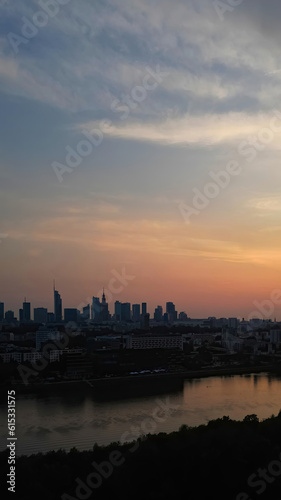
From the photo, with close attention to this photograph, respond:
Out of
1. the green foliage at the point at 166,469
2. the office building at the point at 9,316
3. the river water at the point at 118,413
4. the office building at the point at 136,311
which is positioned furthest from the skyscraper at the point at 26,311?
the green foliage at the point at 166,469

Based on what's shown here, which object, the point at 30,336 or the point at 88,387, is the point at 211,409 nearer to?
the point at 88,387

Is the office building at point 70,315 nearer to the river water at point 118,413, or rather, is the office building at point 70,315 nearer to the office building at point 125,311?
the office building at point 125,311

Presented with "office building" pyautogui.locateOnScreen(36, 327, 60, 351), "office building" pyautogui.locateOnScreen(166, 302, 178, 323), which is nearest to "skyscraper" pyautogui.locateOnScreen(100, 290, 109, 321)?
"office building" pyautogui.locateOnScreen(166, 302, 178, 323)

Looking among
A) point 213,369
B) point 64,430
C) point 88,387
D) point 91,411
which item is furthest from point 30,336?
point 64,430

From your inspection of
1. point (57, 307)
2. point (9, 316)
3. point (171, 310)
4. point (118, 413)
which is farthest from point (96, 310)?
point (118, 413)

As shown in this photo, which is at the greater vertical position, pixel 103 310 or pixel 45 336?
pixel 103 310

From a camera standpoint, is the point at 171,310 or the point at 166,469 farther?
the point at 171,310

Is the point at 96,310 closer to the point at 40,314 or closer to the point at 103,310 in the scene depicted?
the point at 103,310
